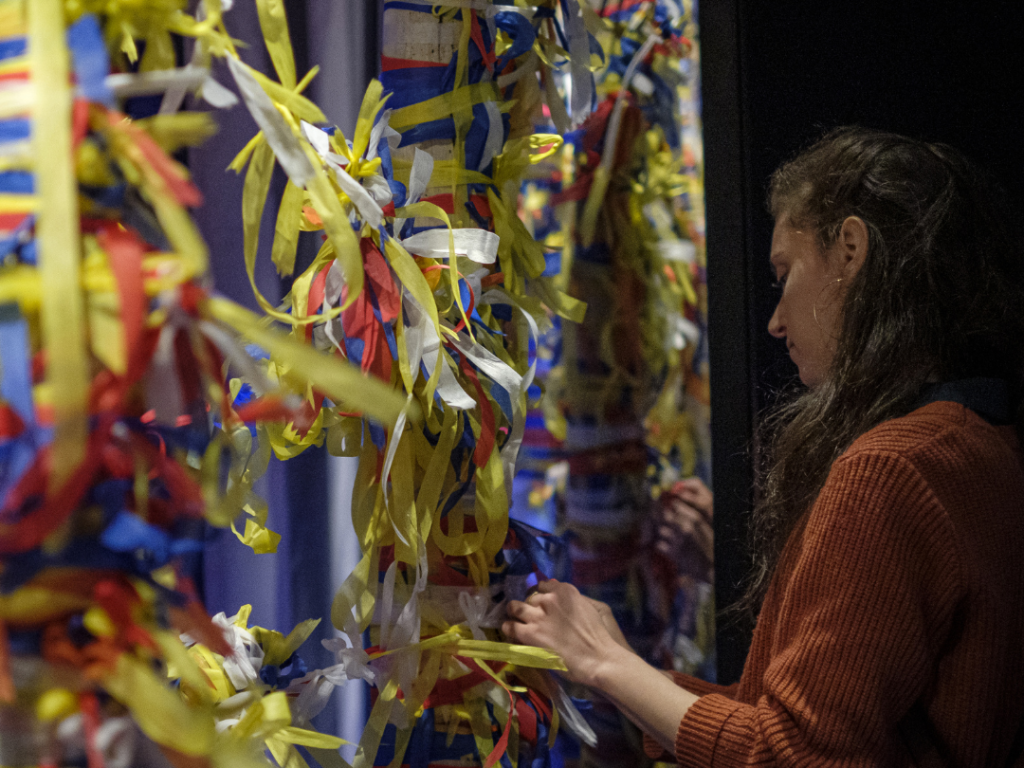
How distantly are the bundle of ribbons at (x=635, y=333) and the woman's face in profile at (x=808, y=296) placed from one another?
0.31 metres

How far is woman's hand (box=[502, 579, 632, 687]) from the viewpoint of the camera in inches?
27.4

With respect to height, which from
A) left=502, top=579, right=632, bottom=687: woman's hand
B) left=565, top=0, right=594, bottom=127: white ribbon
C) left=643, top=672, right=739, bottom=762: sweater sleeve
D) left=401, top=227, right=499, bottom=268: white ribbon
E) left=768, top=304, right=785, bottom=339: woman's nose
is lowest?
left=643, top=672, right=739, bottom=762: sweater sleeve

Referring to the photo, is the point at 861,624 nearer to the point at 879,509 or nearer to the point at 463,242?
the point at 879,509

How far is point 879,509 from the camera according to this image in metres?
0.64

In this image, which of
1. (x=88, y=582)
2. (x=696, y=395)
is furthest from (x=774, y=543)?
(x=88, y=582)

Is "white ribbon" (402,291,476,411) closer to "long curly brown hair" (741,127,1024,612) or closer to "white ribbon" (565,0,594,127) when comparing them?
"white ribbon" (565,0,594,127)

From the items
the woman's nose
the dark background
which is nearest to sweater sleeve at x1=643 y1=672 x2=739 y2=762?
the dark background

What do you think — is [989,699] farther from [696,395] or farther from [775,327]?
[696,395]

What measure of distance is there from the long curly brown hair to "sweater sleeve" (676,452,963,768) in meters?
0.11

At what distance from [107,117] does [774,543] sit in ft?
2.28

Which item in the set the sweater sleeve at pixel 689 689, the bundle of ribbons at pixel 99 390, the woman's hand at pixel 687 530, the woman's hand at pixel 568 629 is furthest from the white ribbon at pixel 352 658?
the woman's hand at pixel 687 530

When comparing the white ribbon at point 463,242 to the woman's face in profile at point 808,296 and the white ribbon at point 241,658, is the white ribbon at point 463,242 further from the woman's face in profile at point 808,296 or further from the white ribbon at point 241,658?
the woman's face in profile at point 808,296

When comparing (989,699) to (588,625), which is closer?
(989,699)

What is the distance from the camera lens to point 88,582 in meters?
0.32
